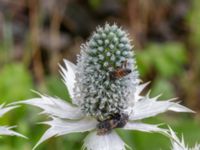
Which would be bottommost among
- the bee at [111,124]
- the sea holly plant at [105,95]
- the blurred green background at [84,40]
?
the bee at [111,124]

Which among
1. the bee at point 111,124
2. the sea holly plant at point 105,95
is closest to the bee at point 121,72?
the sea holly plant at point 105,95

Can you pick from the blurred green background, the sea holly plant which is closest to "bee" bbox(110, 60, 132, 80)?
the sea holly plant

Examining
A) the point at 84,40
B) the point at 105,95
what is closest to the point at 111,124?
the point at 105,95

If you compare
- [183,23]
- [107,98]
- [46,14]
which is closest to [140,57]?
[46,14]

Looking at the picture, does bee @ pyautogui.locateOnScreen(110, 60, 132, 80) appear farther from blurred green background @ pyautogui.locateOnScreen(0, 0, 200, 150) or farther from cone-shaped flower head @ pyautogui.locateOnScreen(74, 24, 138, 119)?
blurred green background @ pyautogui.locateOnScreen(0, 0, 200, 150)

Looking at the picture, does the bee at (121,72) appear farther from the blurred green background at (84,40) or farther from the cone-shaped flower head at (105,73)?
the blurred green background at (84,40)

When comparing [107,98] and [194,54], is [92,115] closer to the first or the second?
[107,98]

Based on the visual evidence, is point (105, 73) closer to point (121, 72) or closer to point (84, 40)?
point (121, 72)

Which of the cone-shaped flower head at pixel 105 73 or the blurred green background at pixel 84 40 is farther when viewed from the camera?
the blurred green background at pixel 84 40
